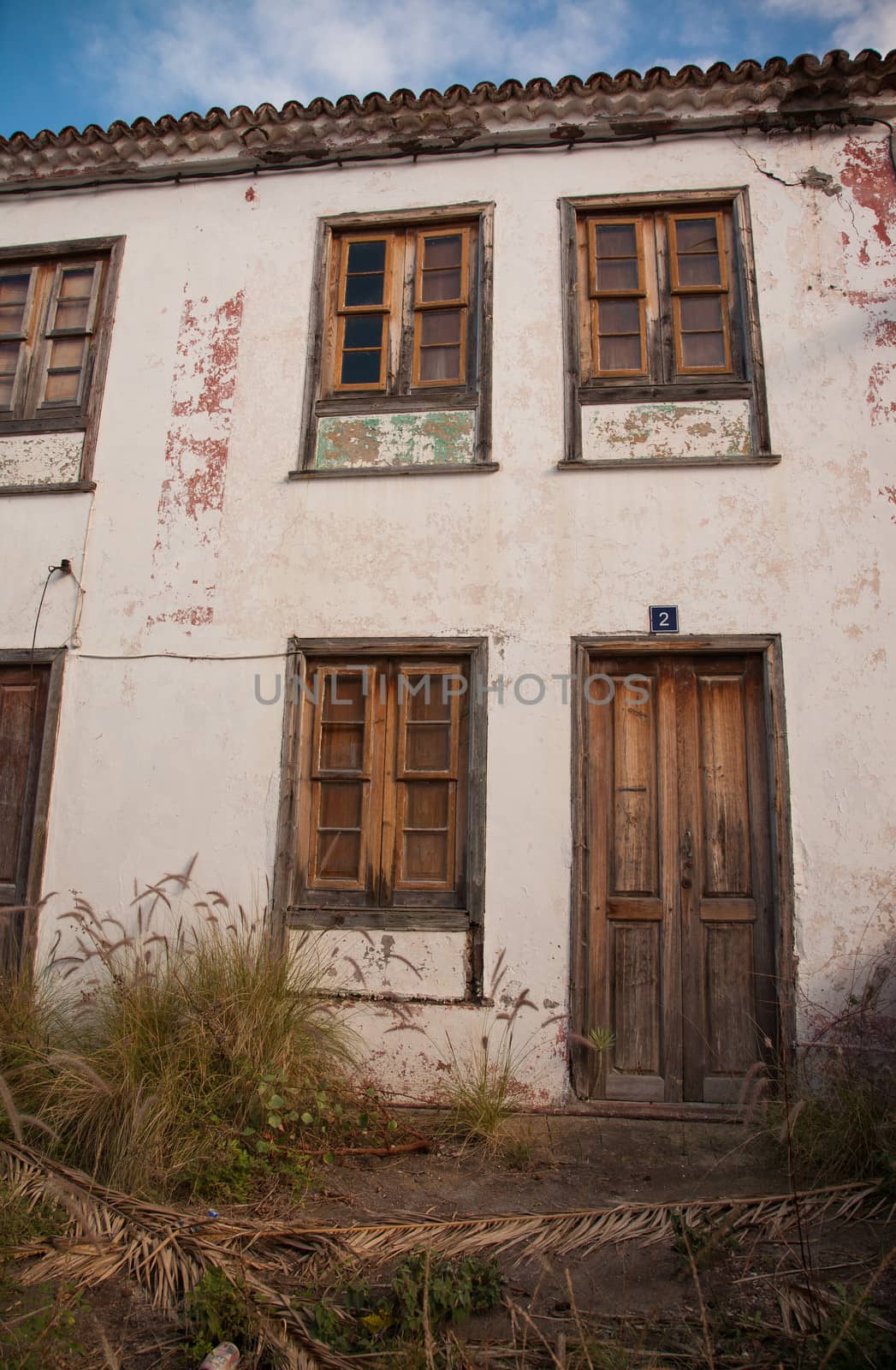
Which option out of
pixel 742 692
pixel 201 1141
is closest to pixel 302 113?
pixel 742 692

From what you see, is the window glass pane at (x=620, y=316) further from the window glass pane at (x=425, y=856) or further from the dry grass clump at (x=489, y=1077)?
the dry grass clump at (x=489, y=1077)

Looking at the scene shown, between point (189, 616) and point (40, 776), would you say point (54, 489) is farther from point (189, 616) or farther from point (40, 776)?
point (40, 776)

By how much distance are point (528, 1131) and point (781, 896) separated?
77.1 inches

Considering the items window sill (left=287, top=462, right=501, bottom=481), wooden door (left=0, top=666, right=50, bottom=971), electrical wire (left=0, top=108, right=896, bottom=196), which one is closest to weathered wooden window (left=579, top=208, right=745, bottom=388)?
electrical wire (left=0, top=108, right=896, bottom=196)

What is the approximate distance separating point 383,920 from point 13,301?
554 centimetres

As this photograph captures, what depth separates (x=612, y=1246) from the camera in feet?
12.7

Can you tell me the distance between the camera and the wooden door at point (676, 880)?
18.6ft

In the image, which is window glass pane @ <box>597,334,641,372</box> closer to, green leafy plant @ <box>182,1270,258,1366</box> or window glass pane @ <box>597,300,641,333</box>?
window glass pane @ <box>597,300,641,333</box>

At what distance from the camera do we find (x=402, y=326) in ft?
22.6

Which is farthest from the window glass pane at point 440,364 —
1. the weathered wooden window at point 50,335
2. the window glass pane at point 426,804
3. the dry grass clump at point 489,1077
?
the dry grass clump at point 489,1077

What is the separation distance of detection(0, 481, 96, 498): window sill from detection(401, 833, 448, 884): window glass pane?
11.0 ft

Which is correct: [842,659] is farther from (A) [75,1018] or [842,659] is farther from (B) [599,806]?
(A) [75,1018]

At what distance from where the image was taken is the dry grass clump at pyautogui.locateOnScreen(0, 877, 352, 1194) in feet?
14.4

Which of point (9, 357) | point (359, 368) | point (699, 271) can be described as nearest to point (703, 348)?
point (699, 271)
